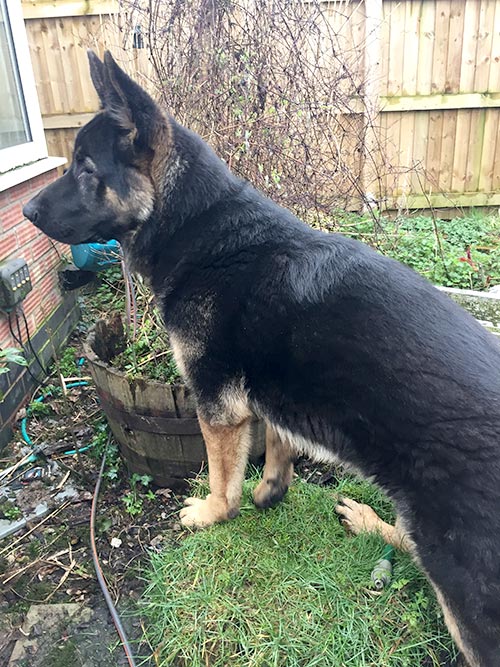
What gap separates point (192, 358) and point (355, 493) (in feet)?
4.45

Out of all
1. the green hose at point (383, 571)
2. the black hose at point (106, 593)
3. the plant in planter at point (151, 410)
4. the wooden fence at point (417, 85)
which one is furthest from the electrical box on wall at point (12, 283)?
the wooden fence at point (417, 85)

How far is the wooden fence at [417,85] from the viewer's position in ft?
21.6

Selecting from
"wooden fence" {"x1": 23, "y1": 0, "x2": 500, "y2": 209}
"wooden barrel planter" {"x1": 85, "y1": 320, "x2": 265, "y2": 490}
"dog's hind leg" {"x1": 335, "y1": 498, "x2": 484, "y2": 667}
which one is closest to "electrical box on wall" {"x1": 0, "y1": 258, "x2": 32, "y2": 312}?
"wooden barrel planter" {"x1": 85, "y1": 320, "x2": 265, "y2": 490}

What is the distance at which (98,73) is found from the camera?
2.16 meters

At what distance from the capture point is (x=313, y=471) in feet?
10.9


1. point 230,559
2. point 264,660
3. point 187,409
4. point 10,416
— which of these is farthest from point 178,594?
point 10,416

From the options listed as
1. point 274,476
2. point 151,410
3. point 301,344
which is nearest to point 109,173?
point 301,344

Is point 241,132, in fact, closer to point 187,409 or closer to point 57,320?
point 187,409

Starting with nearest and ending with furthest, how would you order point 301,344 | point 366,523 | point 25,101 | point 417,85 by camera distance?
point 301,344 → point 366,523 → point 25,101 → point 417,85

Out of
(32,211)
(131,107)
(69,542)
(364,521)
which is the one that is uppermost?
(131,107)

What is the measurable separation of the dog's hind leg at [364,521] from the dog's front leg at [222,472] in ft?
1.91

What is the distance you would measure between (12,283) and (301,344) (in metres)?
2.63

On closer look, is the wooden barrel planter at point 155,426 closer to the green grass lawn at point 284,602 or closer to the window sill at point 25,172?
the green grass lawn at point 284,602

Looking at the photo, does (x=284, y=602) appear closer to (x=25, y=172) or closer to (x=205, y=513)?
(x=205, y=513)
